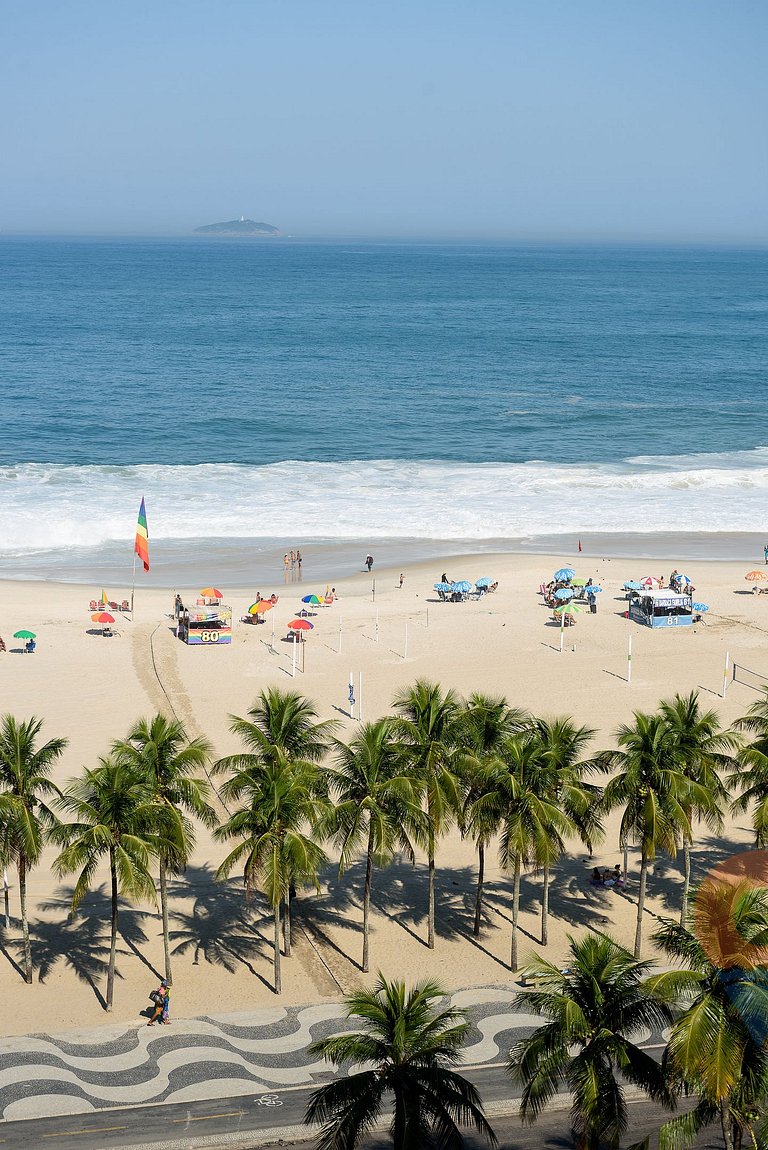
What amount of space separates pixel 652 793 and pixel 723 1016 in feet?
35.6

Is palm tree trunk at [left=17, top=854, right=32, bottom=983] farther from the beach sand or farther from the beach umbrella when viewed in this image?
the beach umbrella

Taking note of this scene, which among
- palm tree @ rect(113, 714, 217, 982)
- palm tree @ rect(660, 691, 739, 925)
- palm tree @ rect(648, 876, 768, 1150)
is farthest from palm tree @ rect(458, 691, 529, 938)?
palm tree @ rect(648, 876, 768, 1150)

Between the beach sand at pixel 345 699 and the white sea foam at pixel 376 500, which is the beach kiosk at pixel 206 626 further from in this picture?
the white sea foam at pixel 376 500

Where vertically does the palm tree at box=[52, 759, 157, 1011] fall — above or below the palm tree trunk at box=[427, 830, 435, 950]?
above

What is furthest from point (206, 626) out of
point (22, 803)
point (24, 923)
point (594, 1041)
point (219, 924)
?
point (594, 1041)

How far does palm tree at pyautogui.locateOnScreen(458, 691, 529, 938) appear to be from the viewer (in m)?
27.9

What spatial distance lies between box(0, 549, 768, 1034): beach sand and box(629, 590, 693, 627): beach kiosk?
61 centimetres

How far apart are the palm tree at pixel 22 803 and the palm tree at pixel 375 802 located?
240 inches

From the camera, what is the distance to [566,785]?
28.0 m

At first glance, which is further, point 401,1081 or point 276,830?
point 276,830

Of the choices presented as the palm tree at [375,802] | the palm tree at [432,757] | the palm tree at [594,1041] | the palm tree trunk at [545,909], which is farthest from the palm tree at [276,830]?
the palm tree at [594,1041]

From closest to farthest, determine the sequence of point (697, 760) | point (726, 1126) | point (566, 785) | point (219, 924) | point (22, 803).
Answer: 1. point (726, 1126)
2. point (22, 803)
3. point (566, 785)
4. point (697, 760)
5. point (219, 924)

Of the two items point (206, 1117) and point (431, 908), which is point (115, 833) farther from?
point (431, 908)

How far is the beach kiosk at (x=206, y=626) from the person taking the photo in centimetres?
5009
